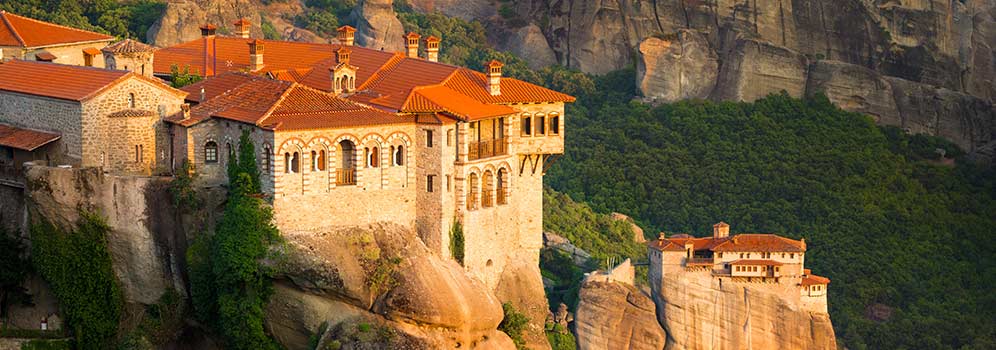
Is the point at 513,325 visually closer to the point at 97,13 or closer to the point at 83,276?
the point at 83,276

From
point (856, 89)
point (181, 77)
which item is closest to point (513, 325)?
point (181, 77)

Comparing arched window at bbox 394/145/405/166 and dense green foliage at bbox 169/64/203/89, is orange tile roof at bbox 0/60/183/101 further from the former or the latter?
arched window at bbox 394/145/405/166

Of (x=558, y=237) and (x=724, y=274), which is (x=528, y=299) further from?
(x=558, y=237)

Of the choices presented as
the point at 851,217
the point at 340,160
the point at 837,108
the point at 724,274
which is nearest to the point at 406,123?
the point at 340,160

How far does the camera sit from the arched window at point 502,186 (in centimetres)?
6675

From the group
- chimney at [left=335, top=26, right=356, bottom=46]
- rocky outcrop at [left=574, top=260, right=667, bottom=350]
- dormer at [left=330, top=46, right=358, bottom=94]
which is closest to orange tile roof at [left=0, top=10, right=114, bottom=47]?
chimney at [left=335, top=26, right=356, bottom=46]

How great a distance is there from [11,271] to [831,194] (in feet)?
140

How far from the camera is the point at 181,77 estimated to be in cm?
6962

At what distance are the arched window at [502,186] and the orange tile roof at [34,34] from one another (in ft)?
51.4

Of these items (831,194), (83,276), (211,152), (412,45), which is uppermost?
(412,45)

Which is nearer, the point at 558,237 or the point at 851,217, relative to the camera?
the point at 558,237

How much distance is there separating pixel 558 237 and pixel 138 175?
29504mm

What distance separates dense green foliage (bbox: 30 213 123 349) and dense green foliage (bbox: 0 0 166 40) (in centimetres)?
3604

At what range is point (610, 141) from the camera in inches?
4195
